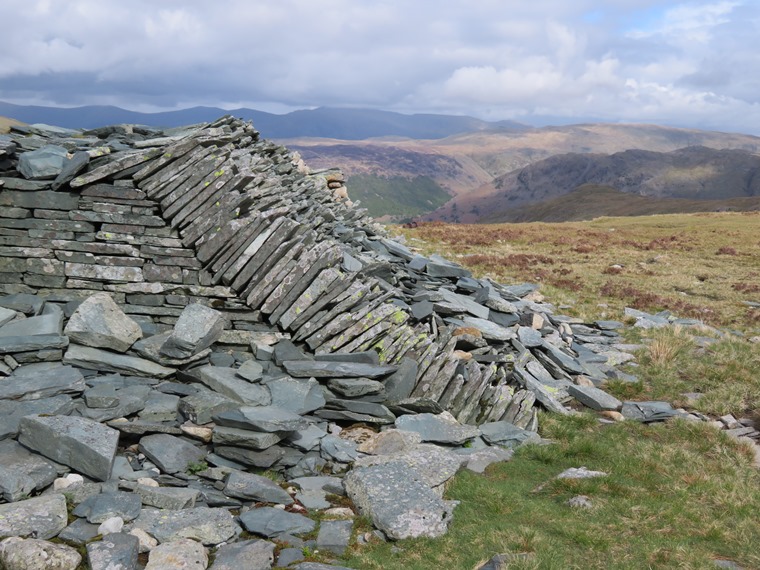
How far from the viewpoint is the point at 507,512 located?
828cm

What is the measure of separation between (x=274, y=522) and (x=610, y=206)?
130 m

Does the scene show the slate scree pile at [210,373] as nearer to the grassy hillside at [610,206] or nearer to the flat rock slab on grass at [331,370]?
the flat rock slab on grass at [331,370]

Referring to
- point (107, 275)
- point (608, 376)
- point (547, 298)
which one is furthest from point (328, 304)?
point (547, 298)

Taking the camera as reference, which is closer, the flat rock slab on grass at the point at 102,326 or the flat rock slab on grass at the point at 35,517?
the flat rock slab on grass at the point at 35,517

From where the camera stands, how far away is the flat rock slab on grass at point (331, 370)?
10977mm

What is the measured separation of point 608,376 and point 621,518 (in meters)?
8.42

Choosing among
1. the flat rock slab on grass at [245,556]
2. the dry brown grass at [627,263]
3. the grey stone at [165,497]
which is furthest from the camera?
the dry brown grass at [627,263]

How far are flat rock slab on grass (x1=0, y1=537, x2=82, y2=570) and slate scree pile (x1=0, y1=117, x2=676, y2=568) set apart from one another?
319mm

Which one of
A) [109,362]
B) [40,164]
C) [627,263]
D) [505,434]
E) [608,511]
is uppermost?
[40,164]

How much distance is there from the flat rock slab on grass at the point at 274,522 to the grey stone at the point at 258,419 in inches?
53.2

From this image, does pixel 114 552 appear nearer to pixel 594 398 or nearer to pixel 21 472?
pixel 21 472

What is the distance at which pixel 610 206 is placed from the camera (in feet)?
414

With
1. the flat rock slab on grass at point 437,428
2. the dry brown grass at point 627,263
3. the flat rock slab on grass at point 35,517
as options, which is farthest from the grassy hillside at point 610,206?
the flat rock slab on grass at point 35,517

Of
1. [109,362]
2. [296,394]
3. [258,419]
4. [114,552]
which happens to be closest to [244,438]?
[258,419]
